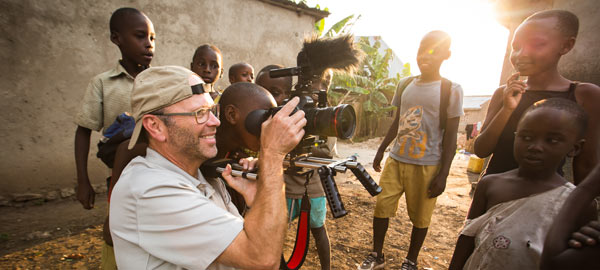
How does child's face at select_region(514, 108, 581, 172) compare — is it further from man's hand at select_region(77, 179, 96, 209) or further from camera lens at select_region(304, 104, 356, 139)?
man's hand at select_region(77, 179, 96, 209)

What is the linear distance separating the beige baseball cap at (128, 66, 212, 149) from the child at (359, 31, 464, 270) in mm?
2079

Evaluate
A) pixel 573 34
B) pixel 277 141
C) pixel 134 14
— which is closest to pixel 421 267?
pixel 573 34

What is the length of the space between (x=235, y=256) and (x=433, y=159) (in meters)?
2.14

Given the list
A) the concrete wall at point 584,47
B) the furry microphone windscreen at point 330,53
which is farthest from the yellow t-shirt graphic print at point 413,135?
the concrete wall at point 584,47

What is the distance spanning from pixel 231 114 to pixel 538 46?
2.00 m

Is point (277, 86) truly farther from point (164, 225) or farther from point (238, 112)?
point (164, 225)

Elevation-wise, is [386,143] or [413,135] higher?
[413,135]

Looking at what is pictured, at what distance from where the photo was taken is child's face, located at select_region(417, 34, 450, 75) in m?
2.50

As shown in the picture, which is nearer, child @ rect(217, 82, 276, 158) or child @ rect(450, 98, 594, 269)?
child @ rect(450, 98, 594, 269)

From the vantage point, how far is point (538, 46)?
170 cm

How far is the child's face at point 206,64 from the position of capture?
2.99 m

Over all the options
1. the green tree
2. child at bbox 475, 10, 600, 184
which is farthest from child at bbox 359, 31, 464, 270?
the green tree

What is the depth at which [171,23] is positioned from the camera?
5117mm

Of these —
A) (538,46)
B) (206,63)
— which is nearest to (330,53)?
(538,46)
